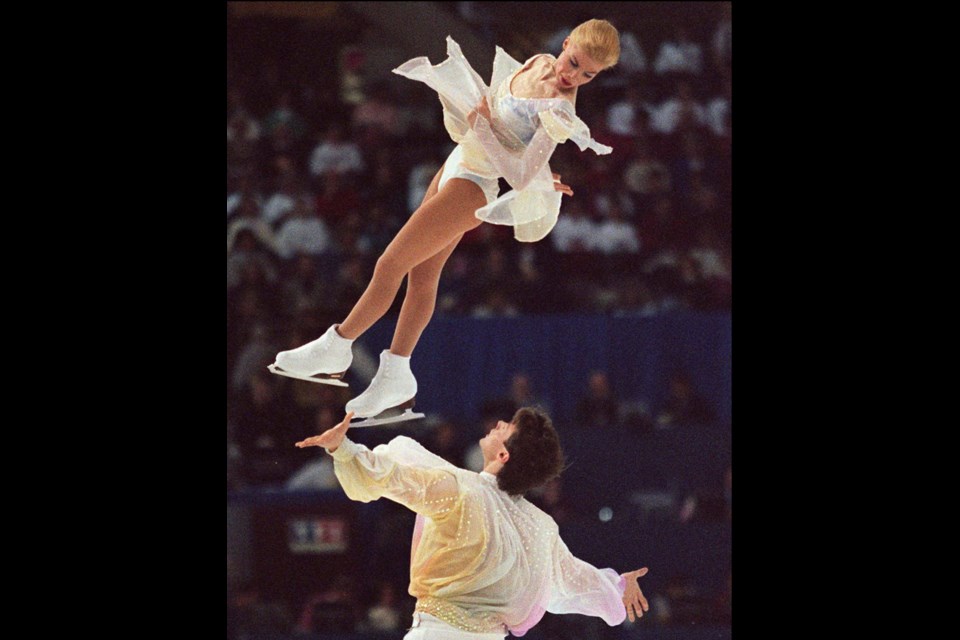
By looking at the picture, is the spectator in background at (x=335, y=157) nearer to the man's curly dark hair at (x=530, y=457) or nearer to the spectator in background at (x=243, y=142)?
the spectator in background at (x=243, y=142)

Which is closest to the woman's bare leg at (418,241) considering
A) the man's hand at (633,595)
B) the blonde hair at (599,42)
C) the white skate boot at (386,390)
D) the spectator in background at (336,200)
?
the white skate boot at (386,390)

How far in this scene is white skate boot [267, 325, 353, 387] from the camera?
18.1 ft

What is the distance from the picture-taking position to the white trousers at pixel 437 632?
216 inches

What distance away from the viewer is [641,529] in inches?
247

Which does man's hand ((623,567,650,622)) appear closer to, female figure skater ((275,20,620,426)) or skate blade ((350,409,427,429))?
skate blade ((350,409,427,429))

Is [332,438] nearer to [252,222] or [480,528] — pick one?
[480,528]

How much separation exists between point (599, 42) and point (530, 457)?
4.80ft

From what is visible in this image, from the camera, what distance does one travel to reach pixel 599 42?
516cm

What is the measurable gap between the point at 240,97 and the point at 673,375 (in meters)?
2.03

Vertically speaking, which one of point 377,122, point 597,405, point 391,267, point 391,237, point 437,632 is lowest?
point 437,632

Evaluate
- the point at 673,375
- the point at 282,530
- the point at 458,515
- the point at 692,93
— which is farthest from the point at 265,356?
the point at 692,93

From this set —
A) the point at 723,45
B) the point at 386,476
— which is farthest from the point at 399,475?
the point at 723,45

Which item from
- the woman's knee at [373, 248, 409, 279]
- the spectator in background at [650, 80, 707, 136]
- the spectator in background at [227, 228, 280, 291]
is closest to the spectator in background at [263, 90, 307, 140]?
the spectator in background at [227, 228, 280, 291]

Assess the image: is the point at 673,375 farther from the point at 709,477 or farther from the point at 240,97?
the point at 240,97
